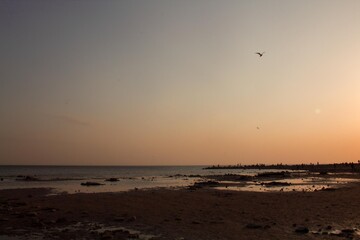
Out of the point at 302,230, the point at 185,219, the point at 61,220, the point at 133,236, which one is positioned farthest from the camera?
the point at 185,219

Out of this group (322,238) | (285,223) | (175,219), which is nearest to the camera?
(322,238)

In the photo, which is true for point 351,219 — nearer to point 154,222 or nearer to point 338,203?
point 338,203

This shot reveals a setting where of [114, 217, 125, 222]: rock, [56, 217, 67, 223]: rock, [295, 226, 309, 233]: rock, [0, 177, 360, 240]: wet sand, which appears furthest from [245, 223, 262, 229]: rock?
[56, 217, 67, 223]: rock

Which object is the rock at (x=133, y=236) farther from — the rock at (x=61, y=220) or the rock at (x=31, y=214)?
the rock at (x=31, y=214)

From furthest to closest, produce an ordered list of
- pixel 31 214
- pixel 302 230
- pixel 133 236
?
pixel 31 214
pixel 302 230
pixel 133 236

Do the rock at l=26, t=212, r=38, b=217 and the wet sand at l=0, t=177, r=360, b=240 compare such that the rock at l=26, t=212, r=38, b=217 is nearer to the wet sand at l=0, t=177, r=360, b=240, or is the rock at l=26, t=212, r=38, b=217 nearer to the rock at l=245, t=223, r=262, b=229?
the wet sand at l=0, t=177, r=360, b=240

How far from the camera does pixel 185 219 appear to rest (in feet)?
67.7

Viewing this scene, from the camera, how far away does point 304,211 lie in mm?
23344

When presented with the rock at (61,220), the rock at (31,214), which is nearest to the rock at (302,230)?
the rock at (61,220)

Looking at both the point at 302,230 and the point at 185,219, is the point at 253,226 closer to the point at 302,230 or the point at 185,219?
the point at 302,230

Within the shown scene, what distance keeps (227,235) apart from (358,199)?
54.6 ft

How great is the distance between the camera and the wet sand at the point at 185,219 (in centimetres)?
1678

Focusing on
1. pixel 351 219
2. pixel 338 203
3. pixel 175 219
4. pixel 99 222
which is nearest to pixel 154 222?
pixel 175 219

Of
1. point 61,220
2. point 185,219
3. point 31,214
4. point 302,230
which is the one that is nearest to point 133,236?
point 185,219
